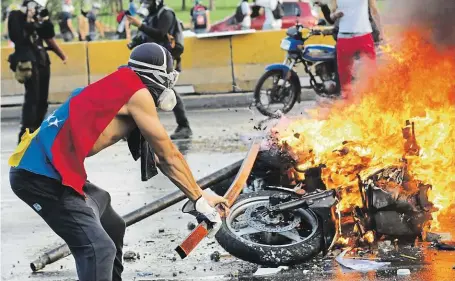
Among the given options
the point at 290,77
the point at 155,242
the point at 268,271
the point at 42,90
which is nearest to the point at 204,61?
the point at 290,77

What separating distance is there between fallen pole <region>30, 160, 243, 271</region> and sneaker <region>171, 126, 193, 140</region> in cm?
503

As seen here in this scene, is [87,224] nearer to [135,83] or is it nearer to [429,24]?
[135,83]

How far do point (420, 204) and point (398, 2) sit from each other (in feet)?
11.9

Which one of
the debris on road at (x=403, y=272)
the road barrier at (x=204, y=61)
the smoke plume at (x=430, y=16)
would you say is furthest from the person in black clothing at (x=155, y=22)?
the debris on road at (x=403, y=272)

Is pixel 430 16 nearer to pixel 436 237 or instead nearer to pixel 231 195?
pixel 436 237

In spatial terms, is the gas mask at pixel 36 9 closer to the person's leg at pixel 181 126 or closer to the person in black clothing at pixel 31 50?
the person in black clothing at pixel 31 50

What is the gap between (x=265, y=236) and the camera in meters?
6.54

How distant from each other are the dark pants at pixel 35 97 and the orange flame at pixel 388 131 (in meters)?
5.76

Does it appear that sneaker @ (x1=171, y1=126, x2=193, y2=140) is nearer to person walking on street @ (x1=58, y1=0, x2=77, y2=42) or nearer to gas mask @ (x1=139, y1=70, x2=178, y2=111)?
gas mask @ (x1=139, y1=70, x2=178, y2=111)

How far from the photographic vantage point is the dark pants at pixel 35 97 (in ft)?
40.6

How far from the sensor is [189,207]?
570 cm

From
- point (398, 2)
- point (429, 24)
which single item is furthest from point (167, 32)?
point (429, 24)

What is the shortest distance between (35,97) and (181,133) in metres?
1.94

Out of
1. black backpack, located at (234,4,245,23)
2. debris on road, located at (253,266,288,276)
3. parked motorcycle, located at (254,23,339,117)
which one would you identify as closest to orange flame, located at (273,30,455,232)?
debris on road, located at (253,266,288,276)
